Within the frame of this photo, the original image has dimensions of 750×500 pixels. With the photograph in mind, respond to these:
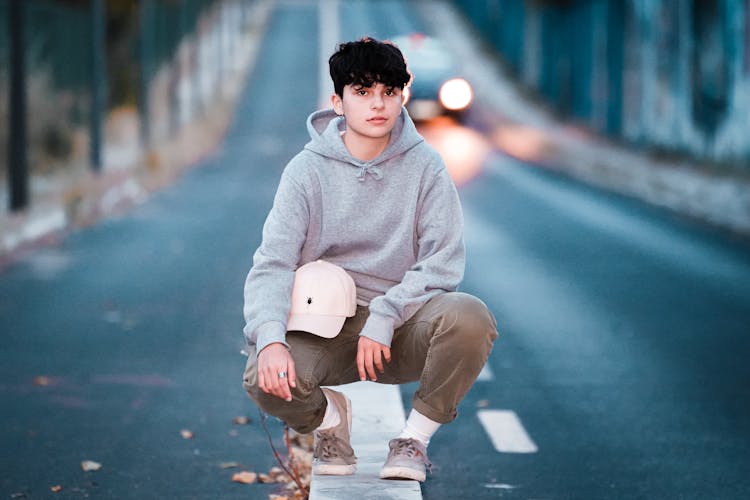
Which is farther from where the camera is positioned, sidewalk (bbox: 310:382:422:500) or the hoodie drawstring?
the hoodie drawstring

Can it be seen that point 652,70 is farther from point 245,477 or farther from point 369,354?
point 369,354

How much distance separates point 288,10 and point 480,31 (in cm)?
1601

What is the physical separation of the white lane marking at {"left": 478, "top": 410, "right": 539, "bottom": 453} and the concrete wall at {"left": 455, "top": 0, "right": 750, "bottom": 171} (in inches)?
668

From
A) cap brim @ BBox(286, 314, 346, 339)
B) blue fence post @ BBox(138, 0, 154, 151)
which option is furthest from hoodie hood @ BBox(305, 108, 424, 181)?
blue fence post @ BBox(138, 0, 154, 151)

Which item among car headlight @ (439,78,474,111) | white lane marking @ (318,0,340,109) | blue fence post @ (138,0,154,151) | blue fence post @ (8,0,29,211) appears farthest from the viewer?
white lane marking @ (318,0,340,109)

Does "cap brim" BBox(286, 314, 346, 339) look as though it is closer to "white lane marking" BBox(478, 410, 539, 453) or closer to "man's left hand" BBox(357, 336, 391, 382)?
Result: "man's left hand" BBox(357, 336, 391, 382)

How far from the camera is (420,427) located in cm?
472

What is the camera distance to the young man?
4582mm

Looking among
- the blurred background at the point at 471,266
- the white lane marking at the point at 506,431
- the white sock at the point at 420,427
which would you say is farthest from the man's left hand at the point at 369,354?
the white lane marking at the point at 506,431

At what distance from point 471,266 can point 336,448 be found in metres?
7.48

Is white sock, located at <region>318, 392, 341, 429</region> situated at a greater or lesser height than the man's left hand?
lesser

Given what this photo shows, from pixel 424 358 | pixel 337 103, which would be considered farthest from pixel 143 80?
pixel 424 358

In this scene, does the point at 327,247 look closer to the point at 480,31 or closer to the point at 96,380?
the point at 96,380

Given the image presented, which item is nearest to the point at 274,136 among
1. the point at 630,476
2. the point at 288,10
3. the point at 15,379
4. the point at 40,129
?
the point at 40,129
